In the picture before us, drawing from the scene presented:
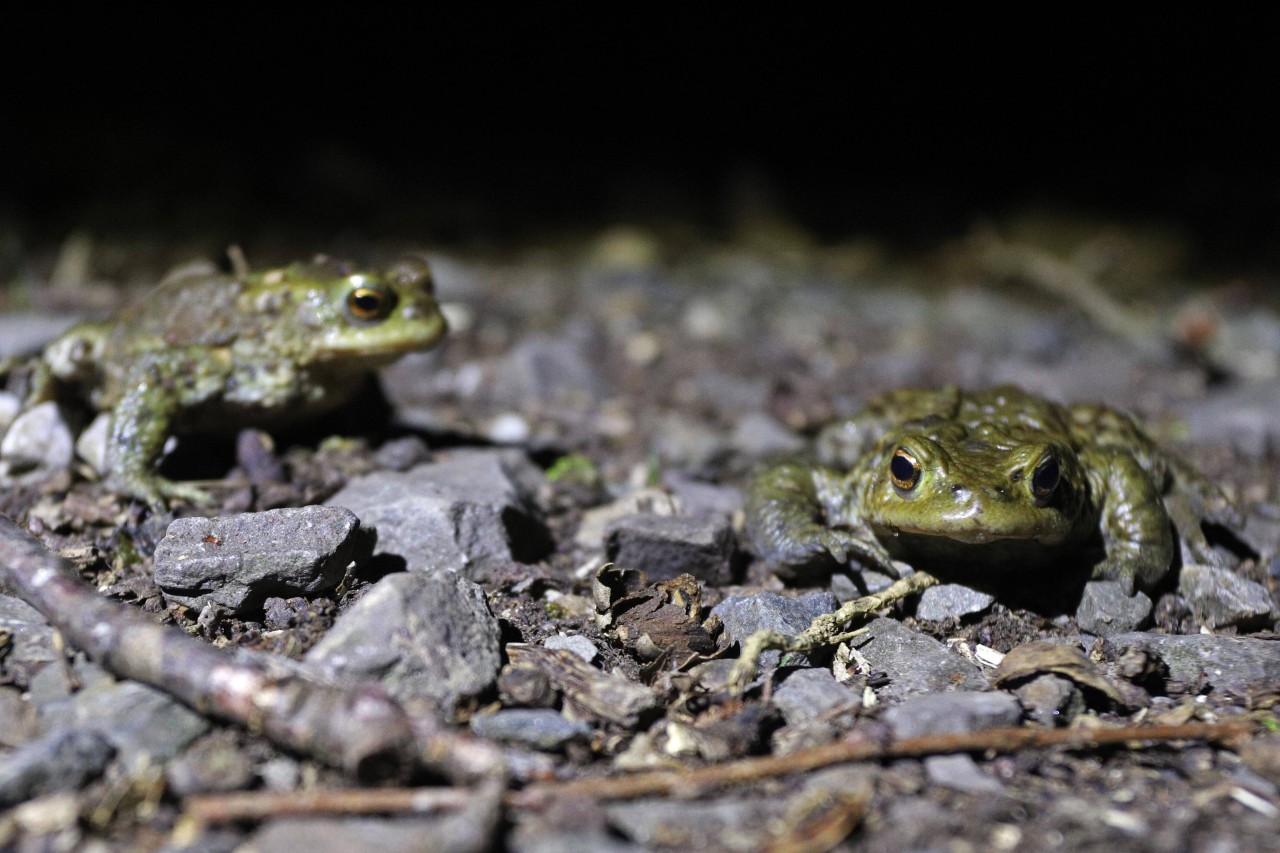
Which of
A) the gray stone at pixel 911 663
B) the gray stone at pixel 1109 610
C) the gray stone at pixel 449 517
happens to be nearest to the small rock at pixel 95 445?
the gray stone at pixel 449 517

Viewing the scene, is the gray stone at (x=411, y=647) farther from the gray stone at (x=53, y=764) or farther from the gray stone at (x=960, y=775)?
the gray stone at (x=960, y=775)

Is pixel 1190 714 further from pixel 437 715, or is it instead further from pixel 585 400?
pixel 585 400

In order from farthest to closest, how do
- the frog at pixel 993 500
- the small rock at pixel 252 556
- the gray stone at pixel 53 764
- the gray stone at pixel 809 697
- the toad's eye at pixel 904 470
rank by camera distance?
the toad's eye at pixel 904 470
the frog at pixel 993 500
the small rock at pixel 252 556
the gray stone at pixel 809 697
the gray stone at pixel 53 764

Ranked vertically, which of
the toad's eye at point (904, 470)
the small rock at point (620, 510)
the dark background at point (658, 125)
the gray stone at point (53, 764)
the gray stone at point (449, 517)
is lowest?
the small rock at point (620, 510)

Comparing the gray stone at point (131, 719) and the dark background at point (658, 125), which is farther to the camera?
the dark background at point (658, 125)

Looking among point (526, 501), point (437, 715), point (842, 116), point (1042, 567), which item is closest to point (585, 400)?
point (526, 501)

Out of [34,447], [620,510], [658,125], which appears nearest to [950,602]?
[620,510]

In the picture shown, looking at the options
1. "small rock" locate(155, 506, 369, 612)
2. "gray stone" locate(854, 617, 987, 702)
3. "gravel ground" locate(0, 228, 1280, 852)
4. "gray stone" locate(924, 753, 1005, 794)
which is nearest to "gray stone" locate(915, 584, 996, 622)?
"gravel ground" locate(0, 228, 1280, 852)

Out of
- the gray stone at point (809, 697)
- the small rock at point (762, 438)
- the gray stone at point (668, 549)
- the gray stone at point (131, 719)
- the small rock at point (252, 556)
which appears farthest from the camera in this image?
the small rock at point (762, 438)
